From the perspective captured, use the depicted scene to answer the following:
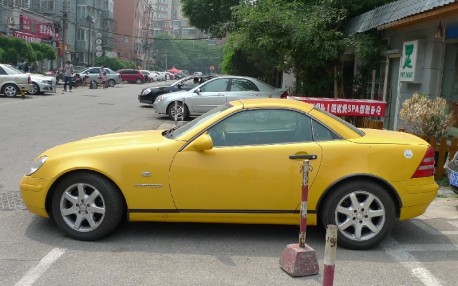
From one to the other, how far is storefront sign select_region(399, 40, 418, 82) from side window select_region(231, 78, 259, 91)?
509 cm

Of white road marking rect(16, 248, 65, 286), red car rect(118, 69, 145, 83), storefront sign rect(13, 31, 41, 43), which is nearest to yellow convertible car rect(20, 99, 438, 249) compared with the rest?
white road marking rect(16, 248, 65, 286)

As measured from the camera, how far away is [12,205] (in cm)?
603

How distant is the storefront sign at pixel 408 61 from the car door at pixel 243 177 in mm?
6664

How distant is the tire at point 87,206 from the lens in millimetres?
4848

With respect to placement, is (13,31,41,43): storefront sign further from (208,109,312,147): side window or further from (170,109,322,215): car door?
(170,109,322,215): car door

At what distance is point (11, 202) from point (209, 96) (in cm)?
973

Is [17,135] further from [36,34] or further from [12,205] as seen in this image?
[36,34]

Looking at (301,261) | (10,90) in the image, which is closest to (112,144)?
(301,261)

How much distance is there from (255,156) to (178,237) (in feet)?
3.80

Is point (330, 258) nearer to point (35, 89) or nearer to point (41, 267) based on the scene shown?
point (41, 267)

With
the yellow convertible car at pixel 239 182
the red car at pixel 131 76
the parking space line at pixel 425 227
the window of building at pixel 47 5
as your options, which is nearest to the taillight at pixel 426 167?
the yellow convertible car at pixel 239 182

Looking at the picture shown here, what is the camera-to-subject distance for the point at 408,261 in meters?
4.67

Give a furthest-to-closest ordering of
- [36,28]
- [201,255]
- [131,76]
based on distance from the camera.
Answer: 1. [131,76]
2. [36,28]
3. [201,255]

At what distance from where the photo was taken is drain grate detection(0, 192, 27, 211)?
592 cm
